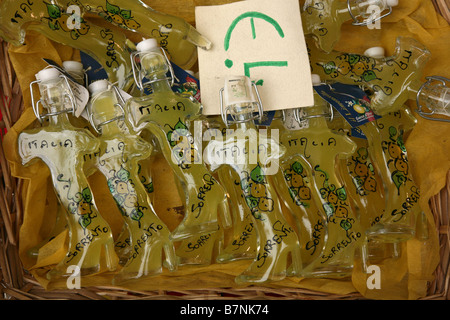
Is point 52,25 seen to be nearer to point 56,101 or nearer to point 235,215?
point 56,101

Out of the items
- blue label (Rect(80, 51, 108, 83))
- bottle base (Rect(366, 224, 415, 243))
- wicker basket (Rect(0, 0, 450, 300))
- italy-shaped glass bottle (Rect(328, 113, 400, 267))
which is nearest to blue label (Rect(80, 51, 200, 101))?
blue label (Rect(80, 51, 108, 83))

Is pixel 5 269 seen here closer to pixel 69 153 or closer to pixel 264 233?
pixel 69 153

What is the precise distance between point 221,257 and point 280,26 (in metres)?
0.33

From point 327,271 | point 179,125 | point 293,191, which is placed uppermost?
point 179,125

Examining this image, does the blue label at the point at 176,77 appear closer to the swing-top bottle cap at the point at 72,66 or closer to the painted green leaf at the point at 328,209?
the swing-top bottle cap at the point at 72,66

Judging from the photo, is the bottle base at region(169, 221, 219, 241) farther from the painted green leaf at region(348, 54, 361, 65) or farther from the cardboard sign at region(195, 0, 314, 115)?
the painted green leaf at region(348, 54, 361, 65)

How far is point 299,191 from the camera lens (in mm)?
855

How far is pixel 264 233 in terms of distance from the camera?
784mm

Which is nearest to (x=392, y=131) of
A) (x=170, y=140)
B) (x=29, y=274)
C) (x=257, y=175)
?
(x=257, y=175)

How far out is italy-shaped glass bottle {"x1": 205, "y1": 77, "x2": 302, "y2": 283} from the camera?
778 millimetres

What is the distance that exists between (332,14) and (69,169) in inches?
16.7

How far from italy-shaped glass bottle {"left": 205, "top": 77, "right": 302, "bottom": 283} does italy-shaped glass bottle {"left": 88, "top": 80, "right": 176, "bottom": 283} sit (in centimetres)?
10

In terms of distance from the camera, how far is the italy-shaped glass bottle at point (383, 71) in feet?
2.75
